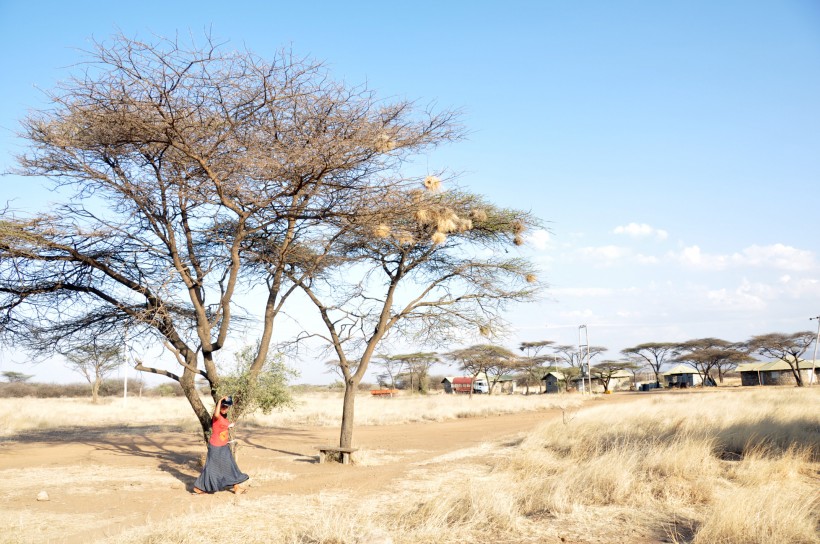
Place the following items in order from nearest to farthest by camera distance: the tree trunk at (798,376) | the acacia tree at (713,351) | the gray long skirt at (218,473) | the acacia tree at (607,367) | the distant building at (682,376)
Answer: the gray long skirt at (218,473), the tree trunk at (798,376), the acacia tree at (713,351), the acacia tree at (607,367), the distant building at (682,376)

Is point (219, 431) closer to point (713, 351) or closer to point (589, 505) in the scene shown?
point (589, 505)

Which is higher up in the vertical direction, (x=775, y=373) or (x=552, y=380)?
(x=775, y=373)

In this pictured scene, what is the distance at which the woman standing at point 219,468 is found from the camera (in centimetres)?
969

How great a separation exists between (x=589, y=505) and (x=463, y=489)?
5.11 ft

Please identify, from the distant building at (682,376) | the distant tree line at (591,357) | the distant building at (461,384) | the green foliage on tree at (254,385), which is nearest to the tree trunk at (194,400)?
the green foliage on tree at (254,385)

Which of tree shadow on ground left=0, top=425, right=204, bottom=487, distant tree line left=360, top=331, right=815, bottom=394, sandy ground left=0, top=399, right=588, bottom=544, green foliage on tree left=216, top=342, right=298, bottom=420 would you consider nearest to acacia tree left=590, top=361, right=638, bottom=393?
distant tree line left=360, top=331, right=815, bottom=394

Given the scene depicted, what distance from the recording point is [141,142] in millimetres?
9859

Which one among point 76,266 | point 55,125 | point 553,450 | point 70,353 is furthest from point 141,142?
point 553,450

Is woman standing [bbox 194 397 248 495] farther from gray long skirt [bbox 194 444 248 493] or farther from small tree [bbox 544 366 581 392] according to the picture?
small tree [bbox 544 366 581 392]

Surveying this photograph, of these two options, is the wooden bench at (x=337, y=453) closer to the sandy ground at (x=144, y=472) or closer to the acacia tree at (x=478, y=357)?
the sandy ground at (x=144, y=472)

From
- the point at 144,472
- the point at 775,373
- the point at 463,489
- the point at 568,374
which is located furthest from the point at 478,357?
the point at 463,489

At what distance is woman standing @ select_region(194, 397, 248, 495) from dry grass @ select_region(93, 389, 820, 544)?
769 millimetres

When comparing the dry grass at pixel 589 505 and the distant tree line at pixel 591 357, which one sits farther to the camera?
the distant tree line at pixel 591 357

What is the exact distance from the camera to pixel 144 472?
1219 centimetres
